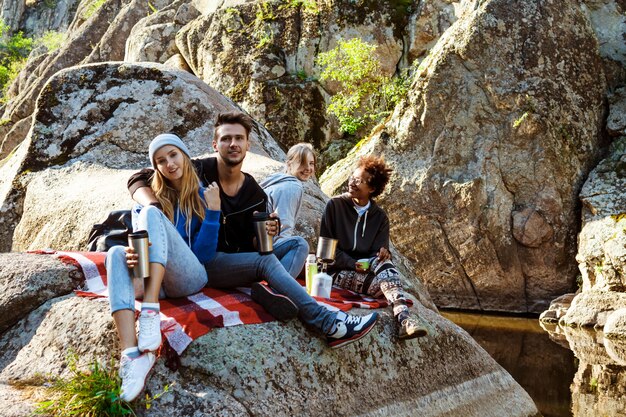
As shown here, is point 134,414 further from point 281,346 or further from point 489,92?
point 489,92

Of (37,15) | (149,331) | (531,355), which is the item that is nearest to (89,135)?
(149,331)

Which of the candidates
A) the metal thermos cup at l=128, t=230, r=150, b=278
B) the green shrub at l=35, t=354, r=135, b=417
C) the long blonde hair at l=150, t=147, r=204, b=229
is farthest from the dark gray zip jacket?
the green shrub at l=35, t=354, r=135, b=417

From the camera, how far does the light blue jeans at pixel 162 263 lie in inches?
157

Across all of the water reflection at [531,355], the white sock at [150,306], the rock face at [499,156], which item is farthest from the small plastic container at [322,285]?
the rock face at [499,156]

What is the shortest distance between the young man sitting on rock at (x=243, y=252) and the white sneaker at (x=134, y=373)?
3.31 ft

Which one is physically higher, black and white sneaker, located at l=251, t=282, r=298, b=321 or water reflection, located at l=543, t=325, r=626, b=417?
black and white sneaker, located at l=251, t=282, r=298, b=321

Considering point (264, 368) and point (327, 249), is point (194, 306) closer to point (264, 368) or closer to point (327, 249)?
point (264, 368)

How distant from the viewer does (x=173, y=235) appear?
4.38 m

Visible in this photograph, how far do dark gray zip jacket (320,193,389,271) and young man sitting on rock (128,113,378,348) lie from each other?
973 mm

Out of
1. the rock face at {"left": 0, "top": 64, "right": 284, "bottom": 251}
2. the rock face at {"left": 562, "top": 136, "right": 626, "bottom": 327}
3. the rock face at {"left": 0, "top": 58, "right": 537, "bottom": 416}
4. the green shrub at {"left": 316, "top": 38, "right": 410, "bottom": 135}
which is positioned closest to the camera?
the rock face at {"left": 0, "top": 58, "right": 537, "bottom": 416}

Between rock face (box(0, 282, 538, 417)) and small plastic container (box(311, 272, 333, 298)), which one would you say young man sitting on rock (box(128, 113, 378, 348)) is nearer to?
rock face (box(0, 282, 538, 417))

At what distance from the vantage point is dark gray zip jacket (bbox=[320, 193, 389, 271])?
6035 millimetres

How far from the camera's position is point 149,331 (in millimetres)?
3920

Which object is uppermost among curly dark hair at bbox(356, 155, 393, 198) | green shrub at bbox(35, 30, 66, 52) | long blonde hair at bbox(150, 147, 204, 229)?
green shrub at bbox(35, 30, 66, 52)
